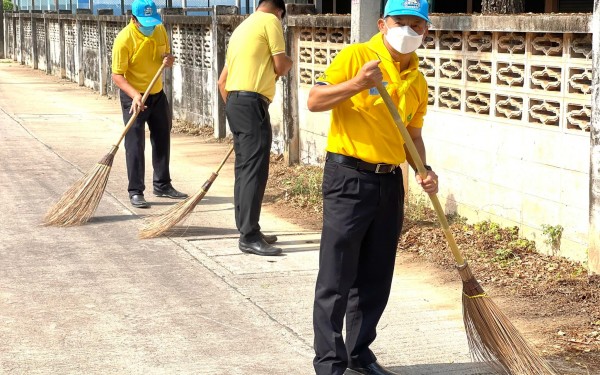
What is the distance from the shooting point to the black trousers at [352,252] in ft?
15.4

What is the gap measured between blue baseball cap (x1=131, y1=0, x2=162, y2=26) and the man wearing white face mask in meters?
4.86

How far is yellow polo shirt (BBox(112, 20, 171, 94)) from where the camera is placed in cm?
926

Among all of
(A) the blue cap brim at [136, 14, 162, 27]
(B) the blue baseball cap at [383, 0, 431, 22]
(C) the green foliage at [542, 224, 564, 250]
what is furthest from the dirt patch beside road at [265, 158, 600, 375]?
(A) the blue cap brim at [136, 14, 162, 27]

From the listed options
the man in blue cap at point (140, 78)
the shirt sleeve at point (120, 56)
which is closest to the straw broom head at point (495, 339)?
the man in blue cap at point (140, 78)

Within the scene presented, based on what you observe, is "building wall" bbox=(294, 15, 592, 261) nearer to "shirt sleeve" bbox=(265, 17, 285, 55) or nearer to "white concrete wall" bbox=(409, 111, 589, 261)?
"white concrete wall" bbox=(409, 111, 589, 261)

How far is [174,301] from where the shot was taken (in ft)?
20.9

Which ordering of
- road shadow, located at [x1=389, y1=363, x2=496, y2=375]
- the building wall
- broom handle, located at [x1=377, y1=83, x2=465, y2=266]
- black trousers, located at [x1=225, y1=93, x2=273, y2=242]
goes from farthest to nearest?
black trousers, located at [x1=225, y1=93, x2=273, y2=242]
the building wall
road shadow, located at [x1=389, y1=363, x2=496, y2=375]
broom handle, located at [x1=377, y1=83, x2=465, y2=266]

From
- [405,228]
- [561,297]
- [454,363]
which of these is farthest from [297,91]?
[454,363]

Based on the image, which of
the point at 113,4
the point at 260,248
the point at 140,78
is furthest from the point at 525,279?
the point at 113,4

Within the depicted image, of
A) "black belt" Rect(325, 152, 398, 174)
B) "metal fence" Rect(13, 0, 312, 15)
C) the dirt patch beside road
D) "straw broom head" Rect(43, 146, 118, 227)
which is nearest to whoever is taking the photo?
"black belt" Rect(325, 152, 398, 174)

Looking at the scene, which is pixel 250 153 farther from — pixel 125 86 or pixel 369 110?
pixel 369 110

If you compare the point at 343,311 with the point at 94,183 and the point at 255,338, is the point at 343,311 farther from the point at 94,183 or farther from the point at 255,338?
the point at 94,183

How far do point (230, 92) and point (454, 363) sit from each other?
3118mm

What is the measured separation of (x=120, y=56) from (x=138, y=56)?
20 centimetres
